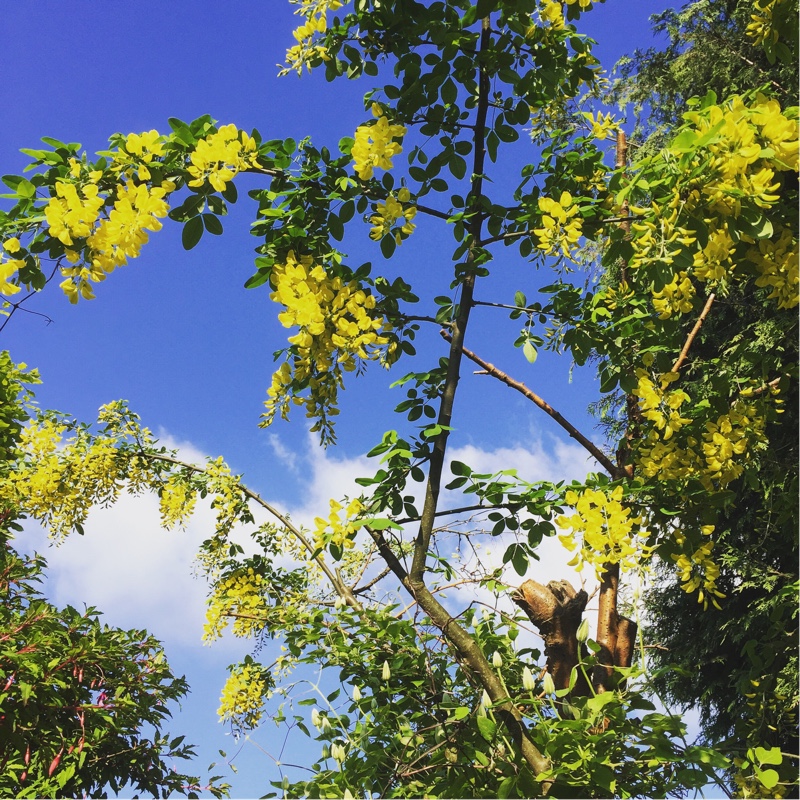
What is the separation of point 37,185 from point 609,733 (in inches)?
72.4

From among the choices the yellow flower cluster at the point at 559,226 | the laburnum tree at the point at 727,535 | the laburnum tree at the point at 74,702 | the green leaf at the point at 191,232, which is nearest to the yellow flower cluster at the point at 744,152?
the yellow flower cluster at the point at 559,226

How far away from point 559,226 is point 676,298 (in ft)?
1.26

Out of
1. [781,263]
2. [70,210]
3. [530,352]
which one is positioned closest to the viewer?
[70,210]

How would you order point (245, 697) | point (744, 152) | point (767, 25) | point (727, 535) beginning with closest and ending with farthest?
point (744, 152)
point (767, 25)
point (245, 697)
point (727, 535)

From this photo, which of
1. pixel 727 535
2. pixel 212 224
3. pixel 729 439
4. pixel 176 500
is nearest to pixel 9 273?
pixel 212 224

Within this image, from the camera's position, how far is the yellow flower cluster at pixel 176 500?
446cm

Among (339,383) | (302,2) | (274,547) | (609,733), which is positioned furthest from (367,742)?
(274,547)

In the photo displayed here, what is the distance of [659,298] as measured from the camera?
2041mm

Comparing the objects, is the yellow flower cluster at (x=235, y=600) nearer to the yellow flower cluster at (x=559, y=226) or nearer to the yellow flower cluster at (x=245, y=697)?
the yellow flower cluster at (x=245, y=697)

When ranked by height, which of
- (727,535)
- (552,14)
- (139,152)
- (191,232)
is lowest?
(191,232)

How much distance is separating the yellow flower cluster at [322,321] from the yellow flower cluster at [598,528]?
26.0 inches

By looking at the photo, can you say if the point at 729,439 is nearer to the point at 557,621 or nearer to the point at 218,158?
the point at 557,621

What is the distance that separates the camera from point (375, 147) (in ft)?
6.41

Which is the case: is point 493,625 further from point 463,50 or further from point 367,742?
point 463,50
